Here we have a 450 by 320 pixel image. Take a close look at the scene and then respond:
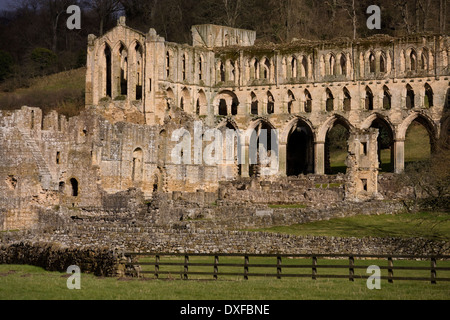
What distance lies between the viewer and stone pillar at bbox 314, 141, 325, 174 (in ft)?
212

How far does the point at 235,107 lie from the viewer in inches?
2749

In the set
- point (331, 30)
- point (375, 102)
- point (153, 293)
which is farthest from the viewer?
point (331, 30)

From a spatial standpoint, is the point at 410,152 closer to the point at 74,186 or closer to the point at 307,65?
the point at 307,65

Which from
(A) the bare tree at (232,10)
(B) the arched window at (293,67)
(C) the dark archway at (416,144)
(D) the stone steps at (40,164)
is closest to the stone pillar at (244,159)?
(B) the arched window at (293,67)

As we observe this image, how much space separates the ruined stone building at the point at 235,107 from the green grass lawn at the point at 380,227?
23.7 feet

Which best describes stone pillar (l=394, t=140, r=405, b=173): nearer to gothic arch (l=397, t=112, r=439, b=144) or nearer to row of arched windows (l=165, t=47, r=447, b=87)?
gothic arch (l=397, t=112, r=439, b=144)

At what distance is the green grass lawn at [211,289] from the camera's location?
23188 mm

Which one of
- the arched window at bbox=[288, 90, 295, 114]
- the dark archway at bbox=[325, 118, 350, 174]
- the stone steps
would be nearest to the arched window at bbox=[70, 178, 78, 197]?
the stone steps

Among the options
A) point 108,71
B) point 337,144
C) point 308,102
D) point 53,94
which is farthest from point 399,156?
point 53,94
